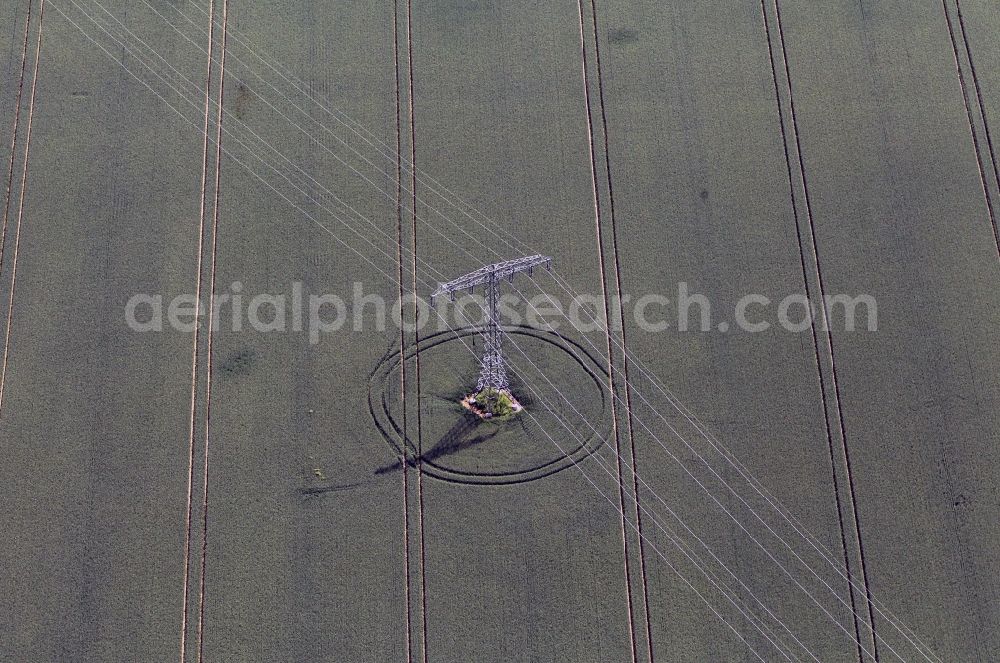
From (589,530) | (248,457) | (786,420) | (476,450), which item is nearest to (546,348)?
(476,450)

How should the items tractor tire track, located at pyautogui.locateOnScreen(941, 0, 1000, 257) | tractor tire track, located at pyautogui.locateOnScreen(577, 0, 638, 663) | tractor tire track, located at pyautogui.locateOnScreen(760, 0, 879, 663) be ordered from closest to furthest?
tractor tire track, located at pyautogui.locateOnScreen(577, 0, 638, 663) → tractor tire track, located at pyautogui.locateOnScreen(760, 0, 879, 663) → tractor tire track, located at pyautogui.locateOnScreen(941, 0, 1000, 257)

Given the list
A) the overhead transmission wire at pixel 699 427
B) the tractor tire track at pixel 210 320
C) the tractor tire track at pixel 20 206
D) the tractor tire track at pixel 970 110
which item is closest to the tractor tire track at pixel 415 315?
the overhead transmission wire at pixel 699 427

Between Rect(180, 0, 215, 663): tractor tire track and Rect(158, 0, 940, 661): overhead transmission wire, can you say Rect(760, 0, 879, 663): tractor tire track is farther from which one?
Rect(180, 0, 215, 663): tractor tire track

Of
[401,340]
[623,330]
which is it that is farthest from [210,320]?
[623,330]

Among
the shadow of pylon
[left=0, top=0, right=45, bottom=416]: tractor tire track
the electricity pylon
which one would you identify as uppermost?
[left=0, top=0, right=45, bottom=416]: tractor tire track

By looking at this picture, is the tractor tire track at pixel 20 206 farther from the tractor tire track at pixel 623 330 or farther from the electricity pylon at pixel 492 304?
the tractor tire track at pixel 623 330

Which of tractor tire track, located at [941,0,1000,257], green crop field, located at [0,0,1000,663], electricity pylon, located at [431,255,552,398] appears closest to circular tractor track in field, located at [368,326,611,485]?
green crop field, located at [0,0,1000,663]

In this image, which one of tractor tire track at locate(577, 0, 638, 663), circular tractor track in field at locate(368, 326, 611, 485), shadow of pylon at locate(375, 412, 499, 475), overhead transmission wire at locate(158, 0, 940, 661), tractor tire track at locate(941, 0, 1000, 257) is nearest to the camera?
overhead transmission wire at locate(158, 0, 940, 661)
